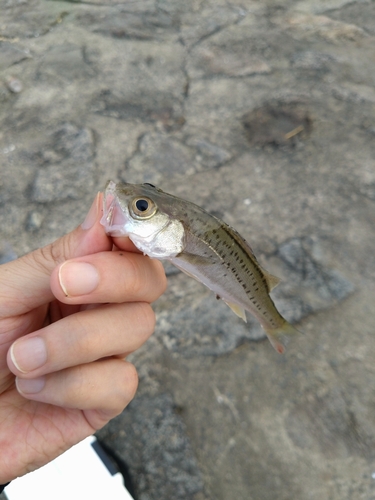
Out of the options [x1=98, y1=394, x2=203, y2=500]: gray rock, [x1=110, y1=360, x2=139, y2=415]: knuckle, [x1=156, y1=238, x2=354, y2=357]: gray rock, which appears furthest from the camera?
→ [x1=156, y1=238, x2=354, y2=357]: gray rock

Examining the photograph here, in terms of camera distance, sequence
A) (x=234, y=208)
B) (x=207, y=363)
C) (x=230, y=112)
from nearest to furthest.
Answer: (x=207, y=363)
(x=234, y=208)
(x=230, y=112)

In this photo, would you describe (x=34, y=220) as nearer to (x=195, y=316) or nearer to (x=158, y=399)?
(x=195, y=316)

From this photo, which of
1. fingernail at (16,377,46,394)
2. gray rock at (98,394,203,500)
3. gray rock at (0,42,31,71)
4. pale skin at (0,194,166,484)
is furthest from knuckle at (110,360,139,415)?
gray rock at (0,42,31,71)

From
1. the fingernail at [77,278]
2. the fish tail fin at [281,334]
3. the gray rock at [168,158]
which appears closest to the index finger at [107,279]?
the fingernail at [77,278]

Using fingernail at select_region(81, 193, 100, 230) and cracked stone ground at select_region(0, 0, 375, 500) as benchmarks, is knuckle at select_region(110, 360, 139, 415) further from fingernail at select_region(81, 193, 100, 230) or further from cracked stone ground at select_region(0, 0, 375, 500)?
cracked stone ground at select_region(0, 0, 375, 500)

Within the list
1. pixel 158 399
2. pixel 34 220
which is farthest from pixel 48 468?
pixel 34 220

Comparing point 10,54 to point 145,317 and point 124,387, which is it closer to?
point 145,317
